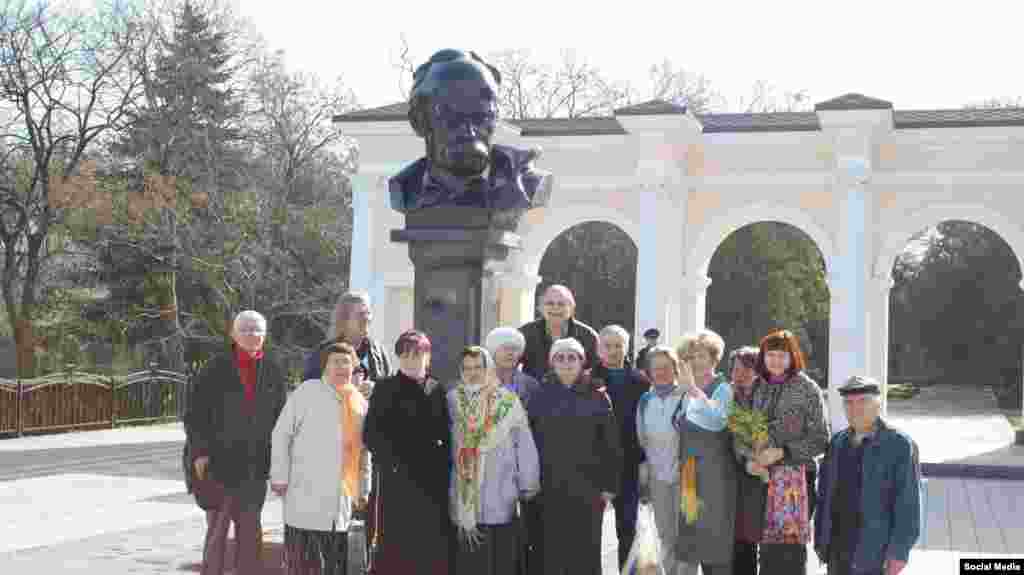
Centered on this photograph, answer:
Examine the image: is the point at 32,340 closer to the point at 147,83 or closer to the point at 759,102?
the point at 147,83

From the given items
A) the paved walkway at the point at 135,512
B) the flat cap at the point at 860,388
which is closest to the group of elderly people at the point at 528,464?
the flat cap at the point at 860,388

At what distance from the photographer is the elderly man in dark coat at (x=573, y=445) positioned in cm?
710

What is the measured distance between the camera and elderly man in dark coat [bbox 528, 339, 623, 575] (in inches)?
280

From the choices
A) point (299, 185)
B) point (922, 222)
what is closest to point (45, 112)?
point (299, 185)

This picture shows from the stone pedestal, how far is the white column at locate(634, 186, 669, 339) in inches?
548

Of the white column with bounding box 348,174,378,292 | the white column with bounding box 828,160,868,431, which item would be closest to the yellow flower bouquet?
the white column with bounding box 828,160,868,431

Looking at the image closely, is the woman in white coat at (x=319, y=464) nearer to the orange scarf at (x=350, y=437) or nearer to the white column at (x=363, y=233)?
the orange scarf at (x=350, y=437)

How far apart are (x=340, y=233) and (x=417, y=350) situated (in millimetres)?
26737

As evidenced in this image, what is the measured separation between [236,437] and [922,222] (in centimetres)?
1627

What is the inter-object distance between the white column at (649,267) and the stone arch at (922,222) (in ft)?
11.1

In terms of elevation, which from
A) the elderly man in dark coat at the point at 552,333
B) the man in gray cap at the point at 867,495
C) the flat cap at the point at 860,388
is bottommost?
the man in gray cap at the point at 867,495

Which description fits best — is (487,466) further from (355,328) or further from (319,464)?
(355,328)

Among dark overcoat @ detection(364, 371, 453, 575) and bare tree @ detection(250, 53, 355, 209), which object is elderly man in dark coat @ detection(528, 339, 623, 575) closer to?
dark overcoat @ detection(364, 371, 453, 575)

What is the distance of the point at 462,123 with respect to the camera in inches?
324
